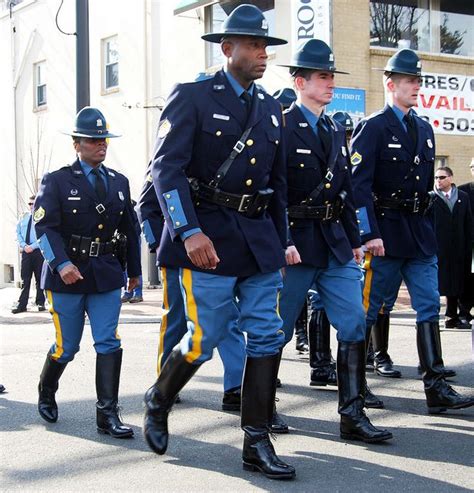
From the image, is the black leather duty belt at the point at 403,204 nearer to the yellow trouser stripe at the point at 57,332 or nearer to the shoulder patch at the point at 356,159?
the shoulder patch at the point at 356,159

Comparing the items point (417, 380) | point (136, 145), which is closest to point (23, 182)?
point (136, 145)

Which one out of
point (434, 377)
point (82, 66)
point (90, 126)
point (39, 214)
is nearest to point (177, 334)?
point (39, 214)

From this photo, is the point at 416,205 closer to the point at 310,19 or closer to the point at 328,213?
the point at 328,213

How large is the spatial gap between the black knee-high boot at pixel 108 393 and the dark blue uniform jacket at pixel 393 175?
1.90 meters

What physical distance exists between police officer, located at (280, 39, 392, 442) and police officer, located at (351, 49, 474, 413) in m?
0.41

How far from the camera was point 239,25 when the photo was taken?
4863 mm

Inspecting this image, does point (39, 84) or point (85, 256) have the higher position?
point (39, 84)

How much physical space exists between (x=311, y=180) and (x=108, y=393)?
1827 millimetres

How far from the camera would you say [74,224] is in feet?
20.3

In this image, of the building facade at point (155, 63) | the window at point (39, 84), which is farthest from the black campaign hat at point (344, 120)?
the window at point (39, 84)

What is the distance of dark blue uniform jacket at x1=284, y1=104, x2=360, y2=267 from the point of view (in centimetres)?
577

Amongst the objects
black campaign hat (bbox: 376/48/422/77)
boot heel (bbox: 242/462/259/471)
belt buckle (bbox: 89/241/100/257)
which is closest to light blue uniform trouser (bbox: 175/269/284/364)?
boot heel (bbox: 242/462/259/471)

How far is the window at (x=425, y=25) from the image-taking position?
19.1 metres

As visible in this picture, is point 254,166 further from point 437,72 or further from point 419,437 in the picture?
point 437,72
